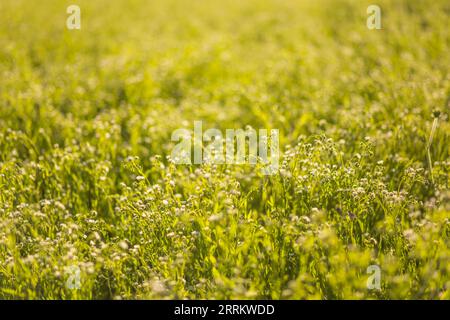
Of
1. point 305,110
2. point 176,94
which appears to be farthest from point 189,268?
point 176,94

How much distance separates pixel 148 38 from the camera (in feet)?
24.9

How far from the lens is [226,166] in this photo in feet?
11.5

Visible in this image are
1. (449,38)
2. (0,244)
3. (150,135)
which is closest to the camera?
(0,244)

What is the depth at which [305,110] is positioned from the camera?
186 inches

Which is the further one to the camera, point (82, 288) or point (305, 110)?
point (305, 110)

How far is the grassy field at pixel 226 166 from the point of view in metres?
2.43

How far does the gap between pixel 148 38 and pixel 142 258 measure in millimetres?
5759

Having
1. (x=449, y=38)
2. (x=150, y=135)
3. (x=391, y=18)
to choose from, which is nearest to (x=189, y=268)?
(x=150, y=135)

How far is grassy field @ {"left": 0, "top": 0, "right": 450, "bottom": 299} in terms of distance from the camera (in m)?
2.43

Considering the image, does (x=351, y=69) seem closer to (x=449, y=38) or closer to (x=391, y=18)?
(x=449, y=38)
